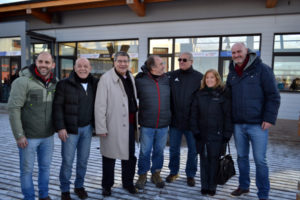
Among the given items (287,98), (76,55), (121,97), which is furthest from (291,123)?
(76,55)

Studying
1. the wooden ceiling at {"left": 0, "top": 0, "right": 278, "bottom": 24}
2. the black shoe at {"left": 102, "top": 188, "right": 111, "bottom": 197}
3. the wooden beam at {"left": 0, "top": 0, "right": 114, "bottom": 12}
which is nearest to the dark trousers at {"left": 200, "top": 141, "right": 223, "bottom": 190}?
the black shoe at {"left": 102, "top": 188, "right": 111, "bottom": 197}

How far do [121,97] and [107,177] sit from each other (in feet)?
3.54

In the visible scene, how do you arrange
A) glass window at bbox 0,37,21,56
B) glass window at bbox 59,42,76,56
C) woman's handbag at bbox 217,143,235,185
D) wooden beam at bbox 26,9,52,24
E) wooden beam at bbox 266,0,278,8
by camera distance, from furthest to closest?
1. glass window at bbox 59,42,76,56
2. glass window at bbox 0,37,21,56
3. wooden beam at bbox 26,9,52,24
4. wooden beam at bbox 266,0,278,8
5. woman's handbag at bbox 217,143,235,185

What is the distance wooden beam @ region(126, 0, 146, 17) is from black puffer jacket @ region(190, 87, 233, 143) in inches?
257

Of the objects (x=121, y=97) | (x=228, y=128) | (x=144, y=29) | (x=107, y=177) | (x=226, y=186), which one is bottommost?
(x=226, y=186)

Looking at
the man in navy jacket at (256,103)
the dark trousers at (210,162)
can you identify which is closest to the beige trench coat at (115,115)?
the dark trousers at (210,162)

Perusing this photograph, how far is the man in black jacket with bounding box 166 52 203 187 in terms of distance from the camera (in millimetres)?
3182

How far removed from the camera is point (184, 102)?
3.19 meters

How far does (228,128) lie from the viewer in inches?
113

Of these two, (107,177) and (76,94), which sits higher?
(76,94)

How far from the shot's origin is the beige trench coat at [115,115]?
9.11ft

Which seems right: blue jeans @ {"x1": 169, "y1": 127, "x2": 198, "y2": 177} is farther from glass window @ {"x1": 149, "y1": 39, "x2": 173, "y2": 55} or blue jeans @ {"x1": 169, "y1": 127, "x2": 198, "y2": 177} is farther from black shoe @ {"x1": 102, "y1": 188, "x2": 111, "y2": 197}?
glass window @ {"x1": 149, "y1": 39, "x2": 173, "y2": 55}

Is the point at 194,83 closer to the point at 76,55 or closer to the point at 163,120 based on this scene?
the point at 163,120

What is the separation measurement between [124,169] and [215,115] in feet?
4.65
